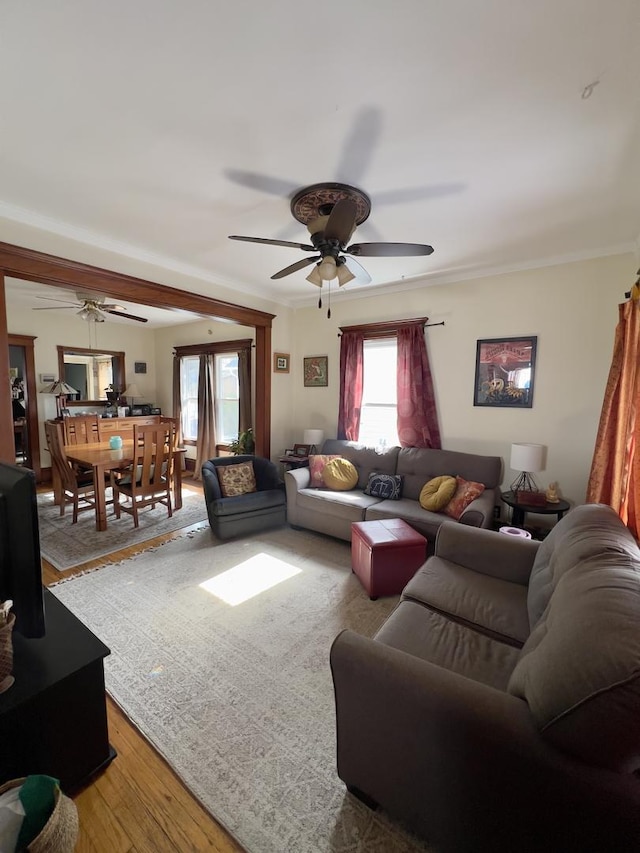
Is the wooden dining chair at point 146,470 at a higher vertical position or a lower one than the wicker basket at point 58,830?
higher

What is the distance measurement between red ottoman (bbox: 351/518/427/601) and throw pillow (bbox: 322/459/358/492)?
1100 millimetres

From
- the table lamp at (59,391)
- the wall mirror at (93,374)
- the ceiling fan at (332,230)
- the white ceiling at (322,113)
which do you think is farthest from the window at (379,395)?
the wall mirror at (93,374)

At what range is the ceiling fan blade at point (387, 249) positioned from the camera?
80.1 inches

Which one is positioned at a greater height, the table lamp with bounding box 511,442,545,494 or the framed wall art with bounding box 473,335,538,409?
the framed wall art with bounding box 473,335,538,409

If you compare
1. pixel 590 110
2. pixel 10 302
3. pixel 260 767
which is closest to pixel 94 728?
pixel 260 767

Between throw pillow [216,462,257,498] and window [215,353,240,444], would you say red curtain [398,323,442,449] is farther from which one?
window [215,353,240,444]

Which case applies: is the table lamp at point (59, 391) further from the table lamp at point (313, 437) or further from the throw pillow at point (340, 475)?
the throw pillow at point (340, 475)

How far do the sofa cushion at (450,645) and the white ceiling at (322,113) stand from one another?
7.33ft

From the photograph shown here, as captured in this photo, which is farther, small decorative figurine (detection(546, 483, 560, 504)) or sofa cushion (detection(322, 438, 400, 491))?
sofa cushion (detection(322, 438, 400, 491))

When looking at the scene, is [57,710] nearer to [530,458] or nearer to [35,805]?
[35,805]

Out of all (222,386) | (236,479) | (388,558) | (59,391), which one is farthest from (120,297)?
(388,558)

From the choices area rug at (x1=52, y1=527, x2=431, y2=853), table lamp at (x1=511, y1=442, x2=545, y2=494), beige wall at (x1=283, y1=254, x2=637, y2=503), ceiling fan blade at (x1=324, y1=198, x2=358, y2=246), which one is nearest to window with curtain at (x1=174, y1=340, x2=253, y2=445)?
beige wall at (x1=283, y1=254, x2=637, y2=503)

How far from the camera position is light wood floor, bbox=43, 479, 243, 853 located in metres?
1.17

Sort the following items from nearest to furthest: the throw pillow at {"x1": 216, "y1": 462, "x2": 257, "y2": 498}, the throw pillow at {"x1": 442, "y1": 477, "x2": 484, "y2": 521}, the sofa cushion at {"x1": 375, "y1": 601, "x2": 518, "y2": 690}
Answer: the sofa cushion at {"x1": 375, "y1": 601, "x2": 518, "y2": 690} → the throw pillow at {"x1": 442, "y1": 477, "x2": 484, "y2": 521} → the throw pillow at {"x1": 216, "y1": 462, "x2": 257, "y2": 498}
